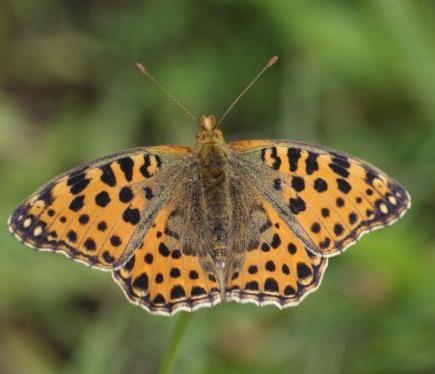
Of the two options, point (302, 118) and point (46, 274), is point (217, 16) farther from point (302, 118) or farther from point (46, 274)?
point (46, 274)

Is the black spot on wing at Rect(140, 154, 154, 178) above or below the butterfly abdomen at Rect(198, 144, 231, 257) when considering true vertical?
below

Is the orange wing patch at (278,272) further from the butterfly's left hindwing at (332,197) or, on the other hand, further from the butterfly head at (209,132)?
the butterfly head at (209,132)

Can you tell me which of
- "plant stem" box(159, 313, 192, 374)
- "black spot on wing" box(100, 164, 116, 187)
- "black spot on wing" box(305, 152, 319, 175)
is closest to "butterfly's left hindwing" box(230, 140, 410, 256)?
"black spot on wing" box(305, 152, 319, 175)

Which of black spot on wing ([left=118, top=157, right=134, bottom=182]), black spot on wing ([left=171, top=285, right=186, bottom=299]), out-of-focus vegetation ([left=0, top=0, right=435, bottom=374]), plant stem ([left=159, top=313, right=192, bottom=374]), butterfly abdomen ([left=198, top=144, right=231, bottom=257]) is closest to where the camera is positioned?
plant stem ([left=159, top=313, right=192, bottom=374])

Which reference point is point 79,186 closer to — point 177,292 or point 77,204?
point 77,204

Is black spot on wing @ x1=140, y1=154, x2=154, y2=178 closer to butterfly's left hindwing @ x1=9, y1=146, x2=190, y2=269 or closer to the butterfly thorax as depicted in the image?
butterfly's left hindwing @ x1=9, y1=146, x2=190, y2=269

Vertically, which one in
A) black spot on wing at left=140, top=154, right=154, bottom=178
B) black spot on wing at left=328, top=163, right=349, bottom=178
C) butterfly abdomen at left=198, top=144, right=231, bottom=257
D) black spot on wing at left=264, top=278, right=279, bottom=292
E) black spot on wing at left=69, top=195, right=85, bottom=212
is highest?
black spot on wing at left=328, top=163, right=349, bottom=178

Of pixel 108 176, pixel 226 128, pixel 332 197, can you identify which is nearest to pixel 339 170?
pixel 332 197

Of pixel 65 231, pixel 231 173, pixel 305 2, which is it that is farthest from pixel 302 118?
pixel 65 231

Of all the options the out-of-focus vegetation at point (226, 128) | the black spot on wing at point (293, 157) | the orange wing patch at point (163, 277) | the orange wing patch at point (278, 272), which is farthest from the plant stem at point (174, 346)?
the out-of-focus vegetation at point (226, 128)
